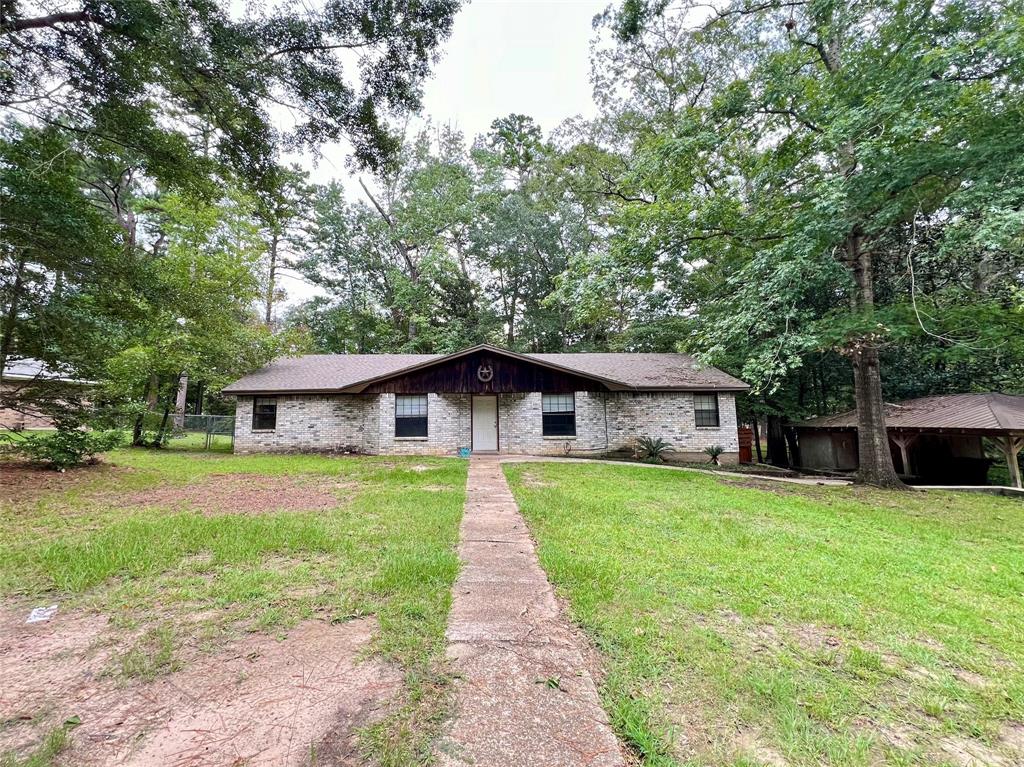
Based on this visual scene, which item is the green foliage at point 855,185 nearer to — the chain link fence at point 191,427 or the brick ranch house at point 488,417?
the brick ranch house at point 488,417

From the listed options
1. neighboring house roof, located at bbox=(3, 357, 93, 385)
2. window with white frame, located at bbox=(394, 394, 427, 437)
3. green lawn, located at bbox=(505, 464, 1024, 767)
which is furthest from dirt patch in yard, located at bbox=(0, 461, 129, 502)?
green lawn, located at bbox=(505, 464, 1024, 767)

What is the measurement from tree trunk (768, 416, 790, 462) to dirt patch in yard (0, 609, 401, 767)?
19.1m

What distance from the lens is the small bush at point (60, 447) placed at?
8398 millimetres

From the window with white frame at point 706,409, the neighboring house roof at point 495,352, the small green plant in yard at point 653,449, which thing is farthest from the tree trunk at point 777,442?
the small green plant in yard at point 653,449

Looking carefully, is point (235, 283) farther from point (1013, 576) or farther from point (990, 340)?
point (990, 340)

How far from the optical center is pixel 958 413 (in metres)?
11.1

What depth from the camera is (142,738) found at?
5.59ft

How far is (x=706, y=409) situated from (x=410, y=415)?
10.7m

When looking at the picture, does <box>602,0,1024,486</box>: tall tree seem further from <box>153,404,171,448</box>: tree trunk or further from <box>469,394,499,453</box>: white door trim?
<box>153,404,171,448</box>: tree trunk

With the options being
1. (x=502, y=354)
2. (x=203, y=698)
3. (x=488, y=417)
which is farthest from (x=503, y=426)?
(x=203, y=698)

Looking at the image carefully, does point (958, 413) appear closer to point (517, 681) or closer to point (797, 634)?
point (797, 634)

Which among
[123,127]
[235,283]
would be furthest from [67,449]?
[235,283]

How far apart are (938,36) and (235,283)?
2037 cm

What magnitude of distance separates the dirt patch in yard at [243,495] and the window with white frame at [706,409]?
39.2ft
